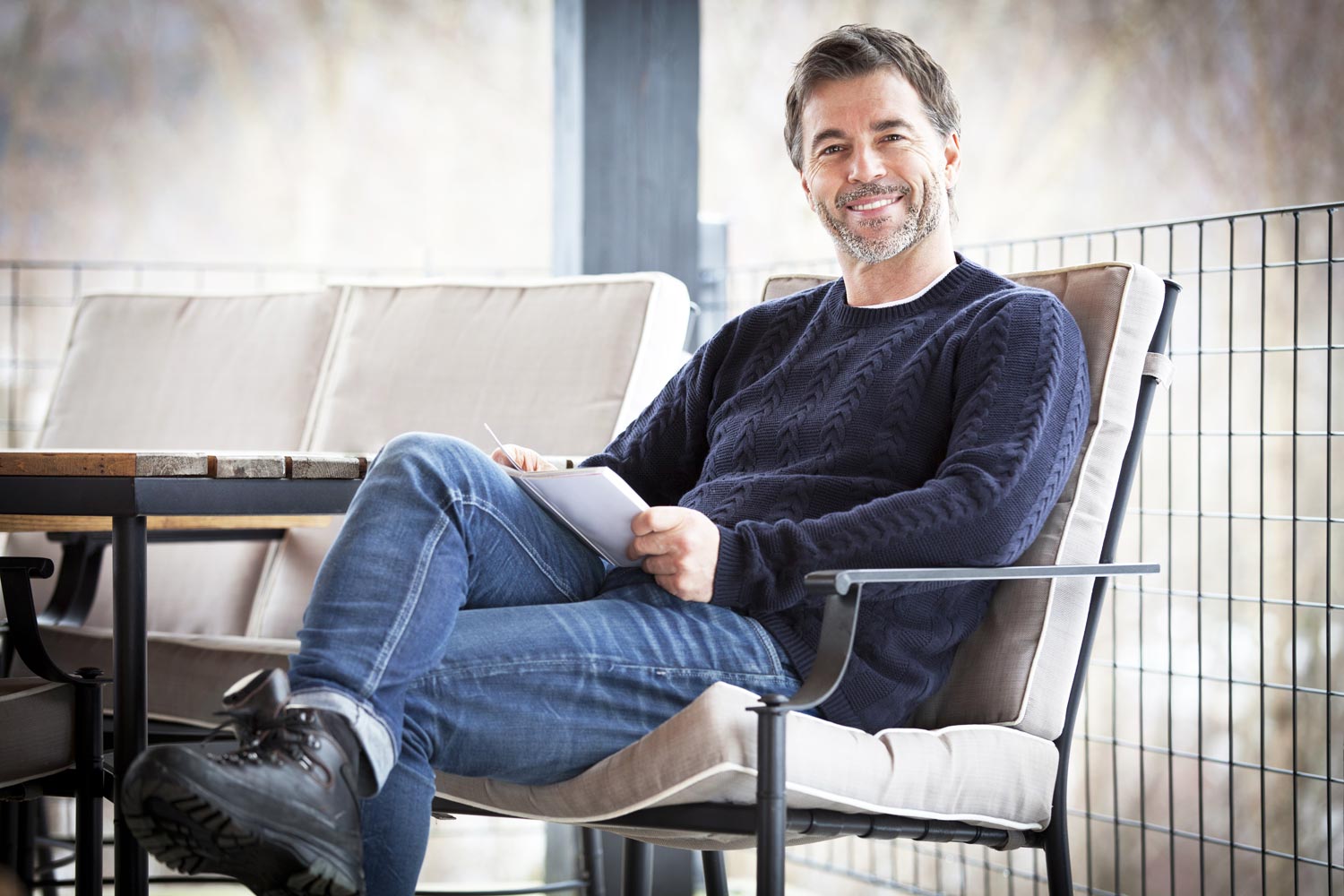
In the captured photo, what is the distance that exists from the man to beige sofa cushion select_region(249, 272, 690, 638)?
51cm

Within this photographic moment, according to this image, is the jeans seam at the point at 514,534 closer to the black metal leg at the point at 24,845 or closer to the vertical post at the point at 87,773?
the vertical post at the point at 87,773

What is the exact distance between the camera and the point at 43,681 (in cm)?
156

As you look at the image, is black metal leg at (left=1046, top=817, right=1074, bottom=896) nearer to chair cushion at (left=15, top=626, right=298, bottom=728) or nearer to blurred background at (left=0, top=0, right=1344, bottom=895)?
chair cushion at (left=15, top=626, right=298, bottom=728)

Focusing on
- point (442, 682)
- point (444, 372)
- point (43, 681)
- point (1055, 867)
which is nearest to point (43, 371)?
point (444, 372)

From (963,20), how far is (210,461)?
12.1 ft

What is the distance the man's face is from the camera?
1708mm

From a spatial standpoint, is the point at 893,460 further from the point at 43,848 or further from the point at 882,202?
the point at 43,848

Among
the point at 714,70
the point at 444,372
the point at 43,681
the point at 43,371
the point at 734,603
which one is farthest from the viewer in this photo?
the point at 714,70

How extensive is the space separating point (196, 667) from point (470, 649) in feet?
2.88

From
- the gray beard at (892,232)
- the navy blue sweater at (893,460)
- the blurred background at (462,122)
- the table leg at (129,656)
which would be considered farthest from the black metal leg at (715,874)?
the blurred background at (462,122)

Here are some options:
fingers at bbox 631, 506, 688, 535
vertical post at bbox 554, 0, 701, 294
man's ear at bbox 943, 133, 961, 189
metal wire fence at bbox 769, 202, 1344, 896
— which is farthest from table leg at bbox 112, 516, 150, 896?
metal wire fence at bbox 769, 202, 1344, 896

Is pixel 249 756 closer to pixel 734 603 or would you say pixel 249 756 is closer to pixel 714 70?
pixel 734 603

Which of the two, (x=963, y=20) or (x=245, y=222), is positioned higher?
(x=963, y=20)

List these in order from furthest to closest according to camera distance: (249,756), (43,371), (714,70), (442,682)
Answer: (714,70) < (43,371) < (442,682) < (249,756)
